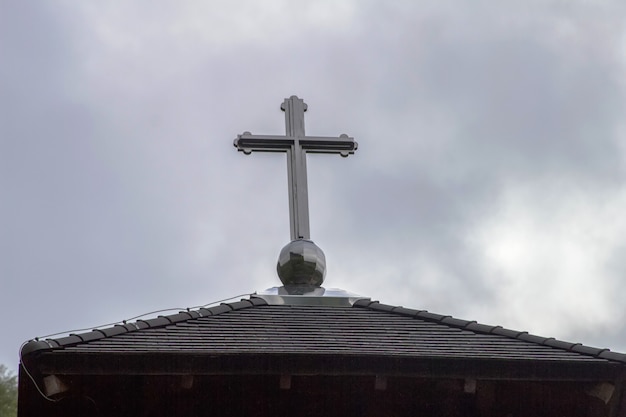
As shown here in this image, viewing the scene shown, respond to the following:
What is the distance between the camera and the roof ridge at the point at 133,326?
6.38 meters

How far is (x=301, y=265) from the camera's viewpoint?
28.9 ft

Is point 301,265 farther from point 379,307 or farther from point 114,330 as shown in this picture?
point 114,330

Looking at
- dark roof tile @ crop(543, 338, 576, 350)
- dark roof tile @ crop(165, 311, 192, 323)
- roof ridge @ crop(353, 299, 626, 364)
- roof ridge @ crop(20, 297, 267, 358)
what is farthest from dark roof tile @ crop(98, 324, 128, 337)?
dark roof tile @ crop(543, 338, 576, 350)

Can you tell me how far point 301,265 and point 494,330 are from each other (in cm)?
193

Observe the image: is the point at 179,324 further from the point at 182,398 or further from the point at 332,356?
the point at 332,356

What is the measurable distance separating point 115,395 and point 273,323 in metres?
1.15

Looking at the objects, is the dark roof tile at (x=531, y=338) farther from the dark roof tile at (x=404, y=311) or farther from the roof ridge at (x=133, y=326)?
the roof ridge at (x=133, y=326)

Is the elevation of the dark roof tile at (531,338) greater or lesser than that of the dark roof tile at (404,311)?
lesser

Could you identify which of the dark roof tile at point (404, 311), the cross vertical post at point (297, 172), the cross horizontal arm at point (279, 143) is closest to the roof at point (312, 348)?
the dark roof tile at point (404, 311)

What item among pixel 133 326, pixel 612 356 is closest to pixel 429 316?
pixel 612 356

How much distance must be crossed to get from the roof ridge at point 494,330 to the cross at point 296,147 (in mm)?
1478

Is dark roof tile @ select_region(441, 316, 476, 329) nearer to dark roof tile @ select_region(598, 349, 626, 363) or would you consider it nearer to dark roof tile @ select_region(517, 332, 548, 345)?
dark roof tile @ select_region(517, 332, 548, 345)

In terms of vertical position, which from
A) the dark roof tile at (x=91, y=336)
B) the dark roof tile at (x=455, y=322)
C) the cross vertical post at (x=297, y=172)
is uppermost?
the cross vertical post at (x=297, y=172)

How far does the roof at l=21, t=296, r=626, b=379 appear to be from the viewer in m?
6.46
